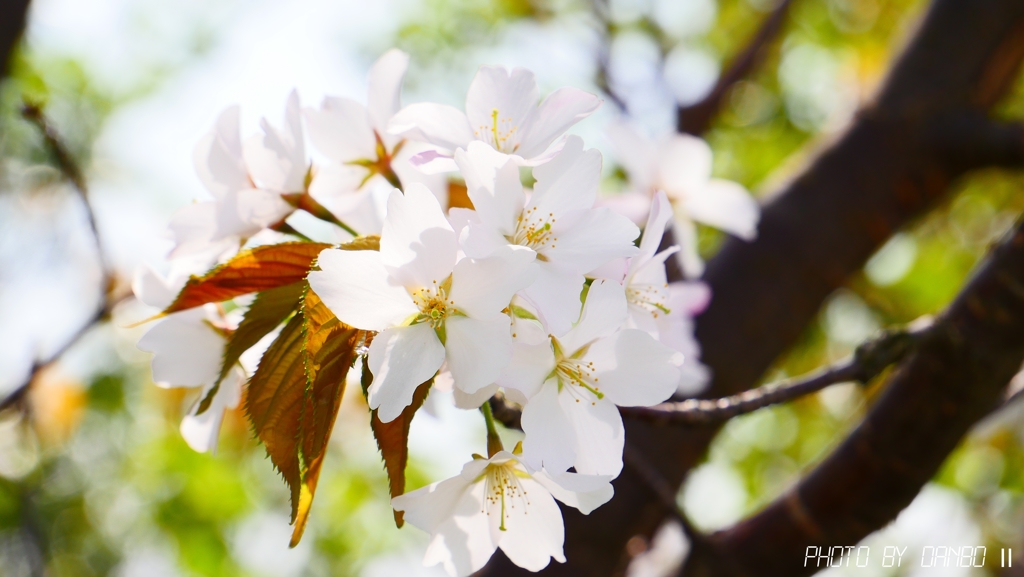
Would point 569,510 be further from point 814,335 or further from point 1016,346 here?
point 814,335

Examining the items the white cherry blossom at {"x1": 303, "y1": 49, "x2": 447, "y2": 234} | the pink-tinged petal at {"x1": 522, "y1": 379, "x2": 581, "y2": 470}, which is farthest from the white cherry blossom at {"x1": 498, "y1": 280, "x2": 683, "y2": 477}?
the white cherry blossom at {"x1": 303, "y1": 49, "x2": 447, "y2": 234}

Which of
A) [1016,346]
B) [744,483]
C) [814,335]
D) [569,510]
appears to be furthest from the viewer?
[744,483]

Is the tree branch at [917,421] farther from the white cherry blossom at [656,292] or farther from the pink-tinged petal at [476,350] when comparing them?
the pink-tinged petal at [476,350]

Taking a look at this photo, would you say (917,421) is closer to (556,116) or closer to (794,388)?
(794,388)

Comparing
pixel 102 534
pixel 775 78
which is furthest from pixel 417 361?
pixel 102 534

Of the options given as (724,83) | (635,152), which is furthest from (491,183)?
(724,83)

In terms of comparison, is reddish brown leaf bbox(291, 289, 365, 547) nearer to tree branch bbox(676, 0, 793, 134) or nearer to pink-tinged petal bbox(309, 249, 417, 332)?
pink-tinged petal bbox(309, 249, 417, 332)

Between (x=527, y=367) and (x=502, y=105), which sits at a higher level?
(x=502, y=105)
